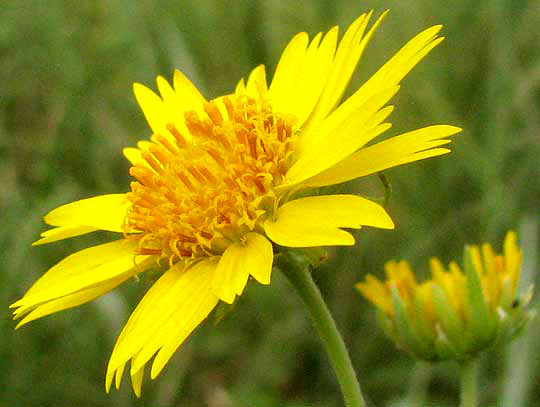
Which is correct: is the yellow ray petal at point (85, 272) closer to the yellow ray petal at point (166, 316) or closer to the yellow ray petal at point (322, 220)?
the yellow ray petal at point (166, 316)

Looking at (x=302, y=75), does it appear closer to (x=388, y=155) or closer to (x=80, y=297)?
(x=388, y=155)

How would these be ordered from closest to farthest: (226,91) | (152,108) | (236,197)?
(236,197)
(152,108)
(226,91)

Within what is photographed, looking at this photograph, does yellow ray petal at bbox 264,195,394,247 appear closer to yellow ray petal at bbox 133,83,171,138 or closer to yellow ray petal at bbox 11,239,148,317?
yellow ray petal at bbox 11,239,148,317

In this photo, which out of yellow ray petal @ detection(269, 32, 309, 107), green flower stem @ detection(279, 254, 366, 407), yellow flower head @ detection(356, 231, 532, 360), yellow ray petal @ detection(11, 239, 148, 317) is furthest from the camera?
yellow ray petal @ detection(269, 32, 309, 107)

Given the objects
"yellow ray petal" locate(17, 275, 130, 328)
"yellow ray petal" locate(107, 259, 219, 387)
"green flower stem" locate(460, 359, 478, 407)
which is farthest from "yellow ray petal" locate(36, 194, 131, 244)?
"green flower stem" locate(460, 359, 478, 407)

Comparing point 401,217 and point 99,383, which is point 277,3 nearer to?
point 401,217

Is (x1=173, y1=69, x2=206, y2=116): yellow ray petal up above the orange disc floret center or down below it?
above

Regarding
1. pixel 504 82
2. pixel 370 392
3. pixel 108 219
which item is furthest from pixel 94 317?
pixel 504 82

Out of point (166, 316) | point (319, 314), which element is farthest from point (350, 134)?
point (166, 316)
